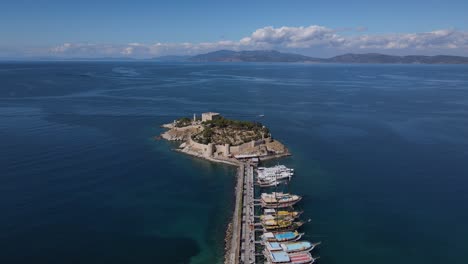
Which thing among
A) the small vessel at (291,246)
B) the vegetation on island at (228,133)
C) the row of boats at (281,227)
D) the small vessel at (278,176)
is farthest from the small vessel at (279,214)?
the vegetation on island at (228,133)

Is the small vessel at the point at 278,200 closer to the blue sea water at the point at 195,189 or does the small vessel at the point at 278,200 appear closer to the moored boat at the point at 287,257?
the blue sea water at the point at 195,189

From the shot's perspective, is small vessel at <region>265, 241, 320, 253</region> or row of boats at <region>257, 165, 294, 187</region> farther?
row of boats at <region>257, 165, 294, 187</region>

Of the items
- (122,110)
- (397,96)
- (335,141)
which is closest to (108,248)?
(335,141)

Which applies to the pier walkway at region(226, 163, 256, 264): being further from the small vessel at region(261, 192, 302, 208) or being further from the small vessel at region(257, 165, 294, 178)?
the small vessel at region(257, 165, 294, 178)

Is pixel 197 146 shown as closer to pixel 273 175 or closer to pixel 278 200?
pixel 273 175

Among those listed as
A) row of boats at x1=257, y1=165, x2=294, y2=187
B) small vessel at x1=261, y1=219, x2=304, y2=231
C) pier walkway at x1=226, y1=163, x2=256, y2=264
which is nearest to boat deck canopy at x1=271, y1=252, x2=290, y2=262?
pier walkway at x1=226, y1=163, x2=256, y2=264

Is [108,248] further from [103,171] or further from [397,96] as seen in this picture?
[397,96]

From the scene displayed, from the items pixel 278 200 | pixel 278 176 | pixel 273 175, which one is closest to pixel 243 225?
pixel 278 200
